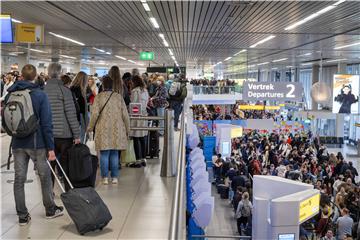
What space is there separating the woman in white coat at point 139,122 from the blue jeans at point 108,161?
1.18m

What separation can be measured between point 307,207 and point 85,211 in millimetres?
6111

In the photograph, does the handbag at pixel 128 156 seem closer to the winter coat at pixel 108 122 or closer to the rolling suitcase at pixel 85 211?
the winter coat at pixel 108 122

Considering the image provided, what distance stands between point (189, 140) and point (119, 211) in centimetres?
519

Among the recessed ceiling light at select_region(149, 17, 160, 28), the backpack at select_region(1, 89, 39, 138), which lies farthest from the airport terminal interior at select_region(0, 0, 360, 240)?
the recessed ceiling light at select_region(149, 17, 160, 28)

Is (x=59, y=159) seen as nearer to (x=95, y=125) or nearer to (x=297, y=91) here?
(x=95, y=125)

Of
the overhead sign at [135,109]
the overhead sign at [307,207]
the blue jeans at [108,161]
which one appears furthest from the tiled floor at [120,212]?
the overhead sign at [307,207]

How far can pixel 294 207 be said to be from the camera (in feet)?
28.6

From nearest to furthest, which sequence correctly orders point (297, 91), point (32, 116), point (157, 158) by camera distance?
point (32, 116) → point (157, 158) → point (297, 91)

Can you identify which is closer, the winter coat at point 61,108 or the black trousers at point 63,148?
the winter coat at point 61,108

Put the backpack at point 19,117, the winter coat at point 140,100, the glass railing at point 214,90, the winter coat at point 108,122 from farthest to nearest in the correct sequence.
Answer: the glass railing at point 214,90, the winter coat at point 140,100, the winter coat at point 108,122, the backpack at point 19,117

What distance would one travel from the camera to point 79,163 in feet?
16.6

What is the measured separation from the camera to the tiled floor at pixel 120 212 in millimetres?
4301

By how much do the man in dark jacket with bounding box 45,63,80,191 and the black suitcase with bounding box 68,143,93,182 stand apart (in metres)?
0.09

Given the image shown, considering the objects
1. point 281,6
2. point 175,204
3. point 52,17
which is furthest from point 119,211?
point 52,17
